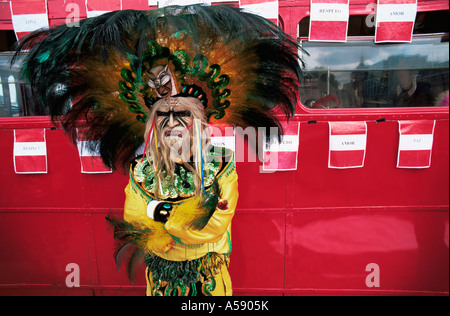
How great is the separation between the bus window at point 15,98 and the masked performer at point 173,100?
0.82 m

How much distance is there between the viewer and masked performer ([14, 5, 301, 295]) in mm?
1279

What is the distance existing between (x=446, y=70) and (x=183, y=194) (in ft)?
7.30

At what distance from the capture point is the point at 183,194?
1503 mm

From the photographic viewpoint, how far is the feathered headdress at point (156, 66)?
126cm

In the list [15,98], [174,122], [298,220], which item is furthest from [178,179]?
[15,98]

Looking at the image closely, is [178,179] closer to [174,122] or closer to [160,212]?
[160,212]

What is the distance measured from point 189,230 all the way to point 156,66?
859mm

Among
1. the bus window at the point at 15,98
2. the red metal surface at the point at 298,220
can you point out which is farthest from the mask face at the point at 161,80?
the bus window at the point at 15,98

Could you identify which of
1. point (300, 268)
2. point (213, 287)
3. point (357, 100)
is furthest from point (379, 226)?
point (213, 287)

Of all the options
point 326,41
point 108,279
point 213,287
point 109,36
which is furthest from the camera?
point 108,279

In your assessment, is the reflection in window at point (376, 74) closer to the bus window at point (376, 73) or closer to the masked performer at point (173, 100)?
the bus window at point (376, 73)

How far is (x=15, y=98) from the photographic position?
217 cm

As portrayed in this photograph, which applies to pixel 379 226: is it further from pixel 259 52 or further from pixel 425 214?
pixel 259 52

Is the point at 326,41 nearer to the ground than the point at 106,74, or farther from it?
farther from it
